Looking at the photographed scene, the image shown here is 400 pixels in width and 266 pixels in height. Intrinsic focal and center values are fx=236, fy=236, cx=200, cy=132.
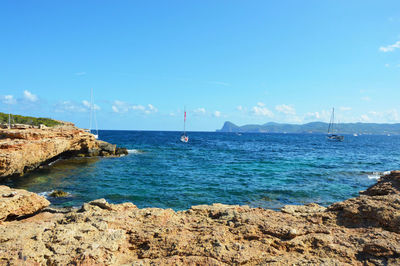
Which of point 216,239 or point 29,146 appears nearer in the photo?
point 216,239

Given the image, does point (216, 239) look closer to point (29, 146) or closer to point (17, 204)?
point (17, 204)

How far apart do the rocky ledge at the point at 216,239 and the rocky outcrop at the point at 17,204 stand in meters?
1.94

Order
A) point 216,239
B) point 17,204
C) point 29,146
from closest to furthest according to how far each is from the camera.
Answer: point 216,239, point 17,204, point 29,146

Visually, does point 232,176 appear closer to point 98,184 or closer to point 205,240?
point 98,184

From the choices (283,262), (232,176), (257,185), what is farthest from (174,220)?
(232,176)

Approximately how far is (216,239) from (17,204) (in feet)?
21.7

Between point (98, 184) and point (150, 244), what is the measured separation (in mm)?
16364

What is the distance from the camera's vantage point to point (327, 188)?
18.2 meters

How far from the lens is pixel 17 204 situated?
290 inches

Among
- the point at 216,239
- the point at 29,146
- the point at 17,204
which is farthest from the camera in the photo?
the point at 29,146

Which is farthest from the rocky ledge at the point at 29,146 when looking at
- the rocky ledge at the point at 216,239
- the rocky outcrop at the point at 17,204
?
the rocky ledge at the point at 216,239

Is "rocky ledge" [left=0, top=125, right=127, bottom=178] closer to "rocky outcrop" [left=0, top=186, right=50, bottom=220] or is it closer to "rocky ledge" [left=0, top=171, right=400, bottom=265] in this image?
"rocky outcrop" [left=0, top=186, right=50, bottom=220]

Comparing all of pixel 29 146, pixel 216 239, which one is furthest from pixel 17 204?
pixel 29 146

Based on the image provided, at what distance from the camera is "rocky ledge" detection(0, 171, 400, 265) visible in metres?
4.05
